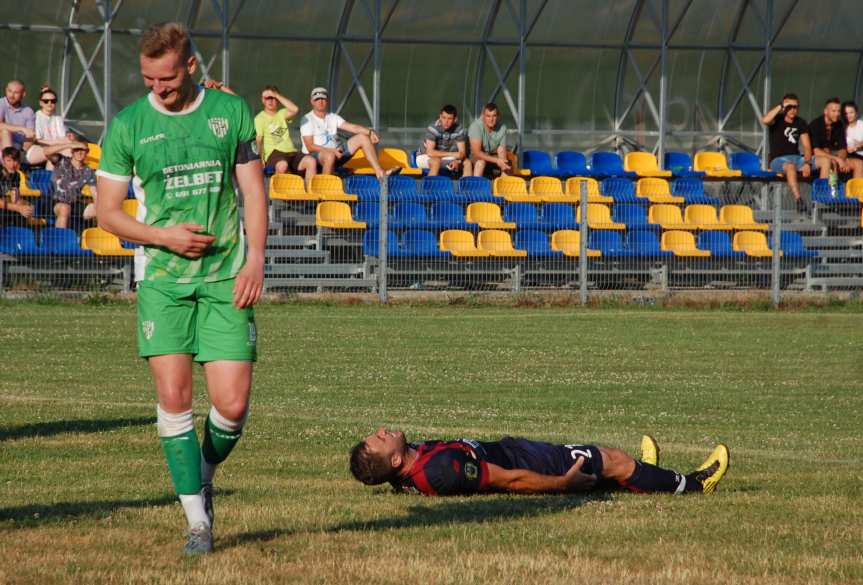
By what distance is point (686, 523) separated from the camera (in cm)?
711

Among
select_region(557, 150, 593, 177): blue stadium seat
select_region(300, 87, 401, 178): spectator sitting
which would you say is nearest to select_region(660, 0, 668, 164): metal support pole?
select_region(557, 150, 593, 177): blue stadium seat

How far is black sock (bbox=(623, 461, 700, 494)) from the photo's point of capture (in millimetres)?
8102

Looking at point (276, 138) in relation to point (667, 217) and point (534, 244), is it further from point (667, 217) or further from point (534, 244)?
point (667, 217)

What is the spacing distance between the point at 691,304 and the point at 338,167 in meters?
6.40

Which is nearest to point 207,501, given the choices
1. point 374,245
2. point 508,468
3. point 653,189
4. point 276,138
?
point 508,468

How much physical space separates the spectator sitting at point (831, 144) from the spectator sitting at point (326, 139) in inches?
324

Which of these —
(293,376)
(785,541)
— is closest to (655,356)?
(293,376)

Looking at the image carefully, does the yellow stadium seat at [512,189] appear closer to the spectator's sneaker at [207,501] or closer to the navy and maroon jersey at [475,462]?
the navy and maroon jersey at [475,462]

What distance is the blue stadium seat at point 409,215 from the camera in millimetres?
23703

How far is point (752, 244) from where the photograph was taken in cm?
2522

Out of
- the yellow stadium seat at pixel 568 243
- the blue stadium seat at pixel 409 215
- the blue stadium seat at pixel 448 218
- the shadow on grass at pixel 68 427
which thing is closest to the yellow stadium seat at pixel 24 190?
the blue stadium seat at pixel 409 215

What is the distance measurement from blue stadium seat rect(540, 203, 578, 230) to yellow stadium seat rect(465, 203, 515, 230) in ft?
2.24

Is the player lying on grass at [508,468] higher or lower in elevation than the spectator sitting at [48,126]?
lower

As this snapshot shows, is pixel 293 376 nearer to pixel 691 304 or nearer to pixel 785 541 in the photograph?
pixel 785 541
